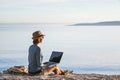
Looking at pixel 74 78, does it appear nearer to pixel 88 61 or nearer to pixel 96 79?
pixel 96 79

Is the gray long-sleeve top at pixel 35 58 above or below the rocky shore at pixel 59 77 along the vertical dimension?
above

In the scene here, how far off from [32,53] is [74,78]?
104 cm

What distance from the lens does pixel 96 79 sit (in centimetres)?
1260

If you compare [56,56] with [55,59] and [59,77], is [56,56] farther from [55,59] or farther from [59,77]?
[59,77]

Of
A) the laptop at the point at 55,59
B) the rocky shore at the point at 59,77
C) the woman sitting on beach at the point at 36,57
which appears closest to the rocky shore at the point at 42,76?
the rocky shore at the point at 59,77

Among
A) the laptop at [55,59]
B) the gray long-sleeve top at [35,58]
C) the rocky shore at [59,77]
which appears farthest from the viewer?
the laptop at [55,59]

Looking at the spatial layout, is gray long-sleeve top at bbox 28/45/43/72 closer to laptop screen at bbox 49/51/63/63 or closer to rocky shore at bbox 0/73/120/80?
rocky shore at bbox 0/73/120/80

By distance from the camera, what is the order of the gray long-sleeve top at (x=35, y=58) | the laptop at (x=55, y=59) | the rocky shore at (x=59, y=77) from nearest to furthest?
1. the rocky shore at (x=59, y=77)
2. the gray long-sleeve top at (x=35, y=58)
3. the laptop at (x=55, y=59)

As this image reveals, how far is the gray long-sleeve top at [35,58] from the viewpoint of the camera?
41.3ft

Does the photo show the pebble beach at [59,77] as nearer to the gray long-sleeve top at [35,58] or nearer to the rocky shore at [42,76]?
the rocky shore at [42,76]

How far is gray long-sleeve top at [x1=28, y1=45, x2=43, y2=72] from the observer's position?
12.6 metres

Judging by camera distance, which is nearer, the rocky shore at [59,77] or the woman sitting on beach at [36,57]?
the rocky shore at [59,77]

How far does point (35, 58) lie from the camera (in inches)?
502

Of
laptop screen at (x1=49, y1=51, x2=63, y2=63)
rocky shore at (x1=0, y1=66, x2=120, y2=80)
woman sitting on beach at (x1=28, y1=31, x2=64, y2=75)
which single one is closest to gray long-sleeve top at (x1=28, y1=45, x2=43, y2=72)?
woman sitting on beach at (x1=28, y1=31, x2=64, y2=75)
